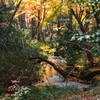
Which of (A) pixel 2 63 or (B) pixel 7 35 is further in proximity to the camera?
(B) pixel 7 35

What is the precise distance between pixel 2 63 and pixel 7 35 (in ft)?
6.42

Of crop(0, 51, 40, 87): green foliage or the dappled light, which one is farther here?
crop(0, 51, 40, 87): green foliage

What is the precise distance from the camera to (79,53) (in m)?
8.81

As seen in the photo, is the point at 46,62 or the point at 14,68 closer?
the point at 14,68

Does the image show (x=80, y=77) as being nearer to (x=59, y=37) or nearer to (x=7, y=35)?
(x=59, y=37)

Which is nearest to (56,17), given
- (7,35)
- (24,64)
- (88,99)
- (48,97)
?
(7,35)

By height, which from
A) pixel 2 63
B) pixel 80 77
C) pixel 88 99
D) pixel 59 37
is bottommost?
pixel 80 77

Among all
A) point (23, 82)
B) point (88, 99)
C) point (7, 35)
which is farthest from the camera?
point (7, 35)

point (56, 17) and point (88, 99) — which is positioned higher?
point (56, 17)

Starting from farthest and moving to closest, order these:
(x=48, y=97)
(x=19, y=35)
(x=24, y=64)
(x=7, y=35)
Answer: (x=19, y=35) → (x=7, y=35) → (x=24, y=64) → (x=48, y=97)

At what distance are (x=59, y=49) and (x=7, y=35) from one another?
11.3 feet

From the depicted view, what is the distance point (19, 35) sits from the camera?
8.53m

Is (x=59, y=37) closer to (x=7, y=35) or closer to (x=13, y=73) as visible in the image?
(x=7, y=35)

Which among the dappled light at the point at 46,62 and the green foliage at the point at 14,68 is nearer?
the dappled light at the point at 46,62
